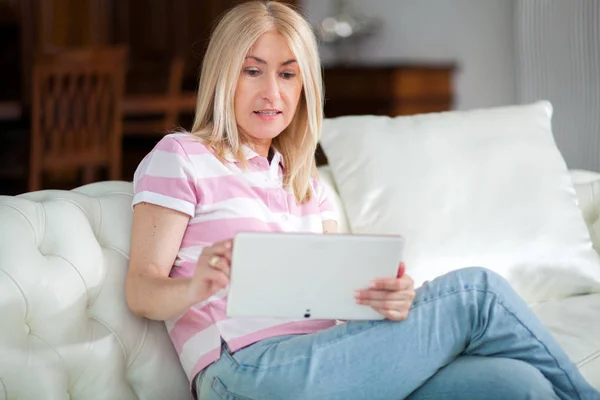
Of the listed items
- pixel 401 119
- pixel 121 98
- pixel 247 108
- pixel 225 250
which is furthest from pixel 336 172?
pixel 121 98

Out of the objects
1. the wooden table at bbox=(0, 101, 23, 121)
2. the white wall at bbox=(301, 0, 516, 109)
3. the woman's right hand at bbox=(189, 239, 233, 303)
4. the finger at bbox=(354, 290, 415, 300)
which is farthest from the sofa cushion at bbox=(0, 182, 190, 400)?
the white wall at bbox=(301, 0, 516, 109)

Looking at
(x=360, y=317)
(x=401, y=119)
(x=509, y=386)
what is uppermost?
(x=401, y=119)

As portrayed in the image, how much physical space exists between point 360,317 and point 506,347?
0.79ft

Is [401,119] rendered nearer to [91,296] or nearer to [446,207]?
[446,207]

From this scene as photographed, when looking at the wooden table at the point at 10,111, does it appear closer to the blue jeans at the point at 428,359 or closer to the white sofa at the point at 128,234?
the white sofa at the point at 128,234

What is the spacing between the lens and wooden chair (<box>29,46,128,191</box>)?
382 cm

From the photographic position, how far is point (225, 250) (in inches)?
51.3

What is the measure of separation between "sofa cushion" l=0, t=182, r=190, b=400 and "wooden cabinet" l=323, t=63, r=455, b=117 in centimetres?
302

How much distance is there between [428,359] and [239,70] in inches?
22.5

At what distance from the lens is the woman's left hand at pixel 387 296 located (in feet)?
4.51

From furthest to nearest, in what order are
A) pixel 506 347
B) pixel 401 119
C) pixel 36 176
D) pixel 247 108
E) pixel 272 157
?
1. pixel 36 176
2. pixel 401 119
3. pixel 272 157
4. pixel 247 108
5. pixel 506 347

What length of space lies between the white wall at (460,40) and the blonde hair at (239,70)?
3020 mm

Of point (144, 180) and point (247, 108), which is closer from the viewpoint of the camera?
→ point (144, 180)

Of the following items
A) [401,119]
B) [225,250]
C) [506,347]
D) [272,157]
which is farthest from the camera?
[401,119]
